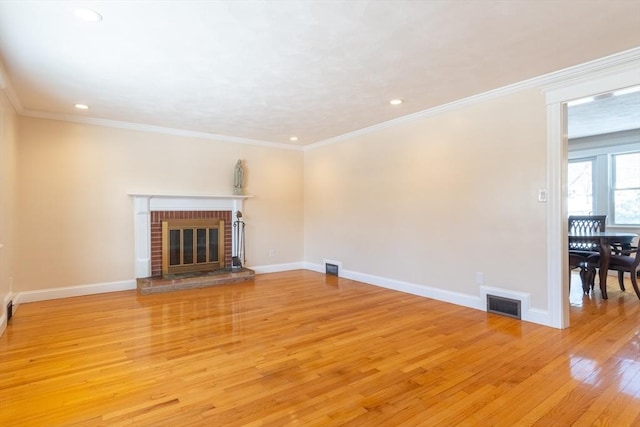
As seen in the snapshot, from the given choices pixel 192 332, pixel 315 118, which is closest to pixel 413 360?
pixel 192 332

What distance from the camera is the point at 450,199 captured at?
13.9 ft

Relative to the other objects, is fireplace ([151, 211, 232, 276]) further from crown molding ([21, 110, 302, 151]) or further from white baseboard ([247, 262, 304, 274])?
crown molding ([21, 110, 302, 151])

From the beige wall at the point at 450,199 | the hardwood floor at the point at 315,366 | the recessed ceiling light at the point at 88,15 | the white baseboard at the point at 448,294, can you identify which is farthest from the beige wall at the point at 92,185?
the recessed ceiling light at the point at 88,15

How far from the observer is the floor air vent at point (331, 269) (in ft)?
19.7

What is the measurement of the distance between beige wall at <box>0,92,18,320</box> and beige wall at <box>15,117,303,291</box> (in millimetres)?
309

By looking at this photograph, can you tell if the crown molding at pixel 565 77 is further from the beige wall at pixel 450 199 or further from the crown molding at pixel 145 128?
the crown molding at pixel 145 128

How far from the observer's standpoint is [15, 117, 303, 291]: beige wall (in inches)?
172

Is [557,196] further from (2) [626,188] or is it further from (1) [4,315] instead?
(1) [4,315]

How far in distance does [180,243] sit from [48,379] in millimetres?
3211

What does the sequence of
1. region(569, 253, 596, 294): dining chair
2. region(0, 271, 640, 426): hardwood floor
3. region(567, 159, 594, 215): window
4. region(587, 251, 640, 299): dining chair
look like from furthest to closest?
region(567, 159, 594, 215): window < region(569, 253, 596, 294): dining chair < region(587, 251, 640, 299): dining chair < region(0, 271, 640, 426): hardwood floor

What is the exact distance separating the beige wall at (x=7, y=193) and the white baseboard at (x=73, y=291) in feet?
0.70

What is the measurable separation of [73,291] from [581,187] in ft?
29.5

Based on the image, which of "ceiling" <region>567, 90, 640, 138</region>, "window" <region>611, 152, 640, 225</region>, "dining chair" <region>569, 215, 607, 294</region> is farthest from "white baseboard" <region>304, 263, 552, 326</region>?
"window" <region>611, 152, 640, 225</region>

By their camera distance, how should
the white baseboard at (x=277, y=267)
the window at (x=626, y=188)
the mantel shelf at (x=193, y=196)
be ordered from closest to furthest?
the mantel shelf at (x=193, y=196) → the window at (x=626, y=188) → the white baseboard at (x=277, y=267)
